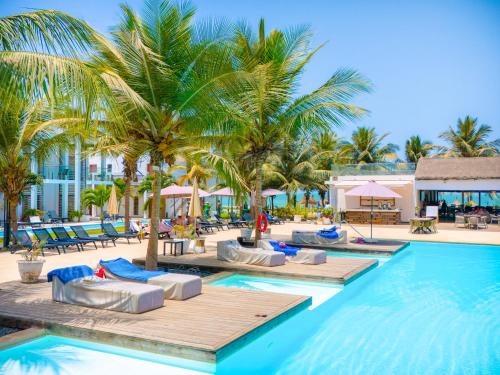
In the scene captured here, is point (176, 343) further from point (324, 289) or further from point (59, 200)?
point (59, 200)

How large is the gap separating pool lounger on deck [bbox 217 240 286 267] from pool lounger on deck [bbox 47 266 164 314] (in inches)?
173

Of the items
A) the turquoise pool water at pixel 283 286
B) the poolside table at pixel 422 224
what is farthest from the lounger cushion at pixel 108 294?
the poolside table at pixel 422 224

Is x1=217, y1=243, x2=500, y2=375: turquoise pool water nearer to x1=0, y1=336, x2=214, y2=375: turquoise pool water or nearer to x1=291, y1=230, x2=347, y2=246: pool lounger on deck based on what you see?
x1=0, y1=336, x2=214, y2=375: turquoise pool water

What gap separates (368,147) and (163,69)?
113 ft

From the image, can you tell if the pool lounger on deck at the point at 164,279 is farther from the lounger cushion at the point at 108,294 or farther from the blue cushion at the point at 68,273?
the blue cushion at the point at 68,273

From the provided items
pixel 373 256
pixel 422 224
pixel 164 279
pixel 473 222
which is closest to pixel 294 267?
pixel 164 279

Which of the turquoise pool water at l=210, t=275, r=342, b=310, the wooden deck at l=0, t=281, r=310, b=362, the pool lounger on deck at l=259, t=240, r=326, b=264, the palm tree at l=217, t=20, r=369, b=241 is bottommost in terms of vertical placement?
the turquoise pool water at l=210, t=275, r=342, b=310

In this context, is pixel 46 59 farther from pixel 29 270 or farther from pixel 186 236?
pixel 186 236

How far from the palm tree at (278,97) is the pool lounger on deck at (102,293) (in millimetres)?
5666

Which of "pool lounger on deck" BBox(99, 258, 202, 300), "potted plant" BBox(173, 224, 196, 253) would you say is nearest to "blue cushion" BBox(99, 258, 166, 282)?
"pool lounger on deck" BBox(99, 258, 202, 300)

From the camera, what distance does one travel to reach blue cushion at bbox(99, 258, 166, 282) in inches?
316

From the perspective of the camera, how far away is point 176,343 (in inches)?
221

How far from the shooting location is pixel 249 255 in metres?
11.6

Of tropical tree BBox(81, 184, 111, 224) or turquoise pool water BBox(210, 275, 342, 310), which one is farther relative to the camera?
tropical tree BBox(81, 184, 111, 224)
